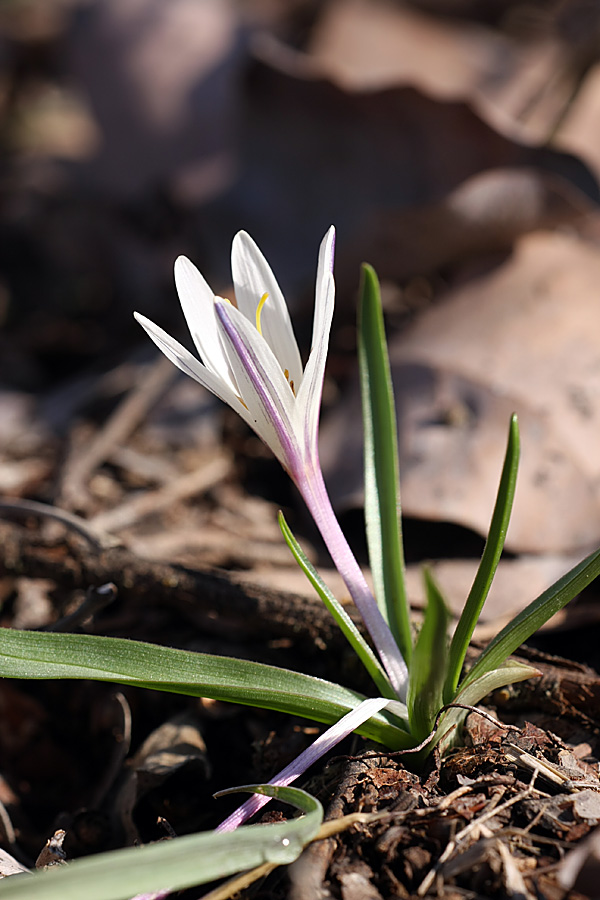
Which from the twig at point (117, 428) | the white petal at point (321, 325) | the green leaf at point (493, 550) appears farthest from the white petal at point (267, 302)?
the twig at point (117, 428)

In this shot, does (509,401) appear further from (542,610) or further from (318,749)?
(318,749)

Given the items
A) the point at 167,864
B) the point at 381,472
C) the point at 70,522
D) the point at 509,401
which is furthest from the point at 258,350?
the point at 509,401

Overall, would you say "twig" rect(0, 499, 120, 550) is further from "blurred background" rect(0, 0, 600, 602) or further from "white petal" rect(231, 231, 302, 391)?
"white petal" rect(231, 231, 302, 391)

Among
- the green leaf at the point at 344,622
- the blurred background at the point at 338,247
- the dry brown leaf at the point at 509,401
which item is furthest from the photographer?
the blurred background at the point at 338,247

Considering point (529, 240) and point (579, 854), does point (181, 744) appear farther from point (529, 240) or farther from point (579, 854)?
point (529, 240)

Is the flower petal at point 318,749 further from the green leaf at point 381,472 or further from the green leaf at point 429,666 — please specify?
the green leaf at point 381,472

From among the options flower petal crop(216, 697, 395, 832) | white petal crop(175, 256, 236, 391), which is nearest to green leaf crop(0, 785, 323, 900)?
flower petal crop(216, 697, 395, 832)
